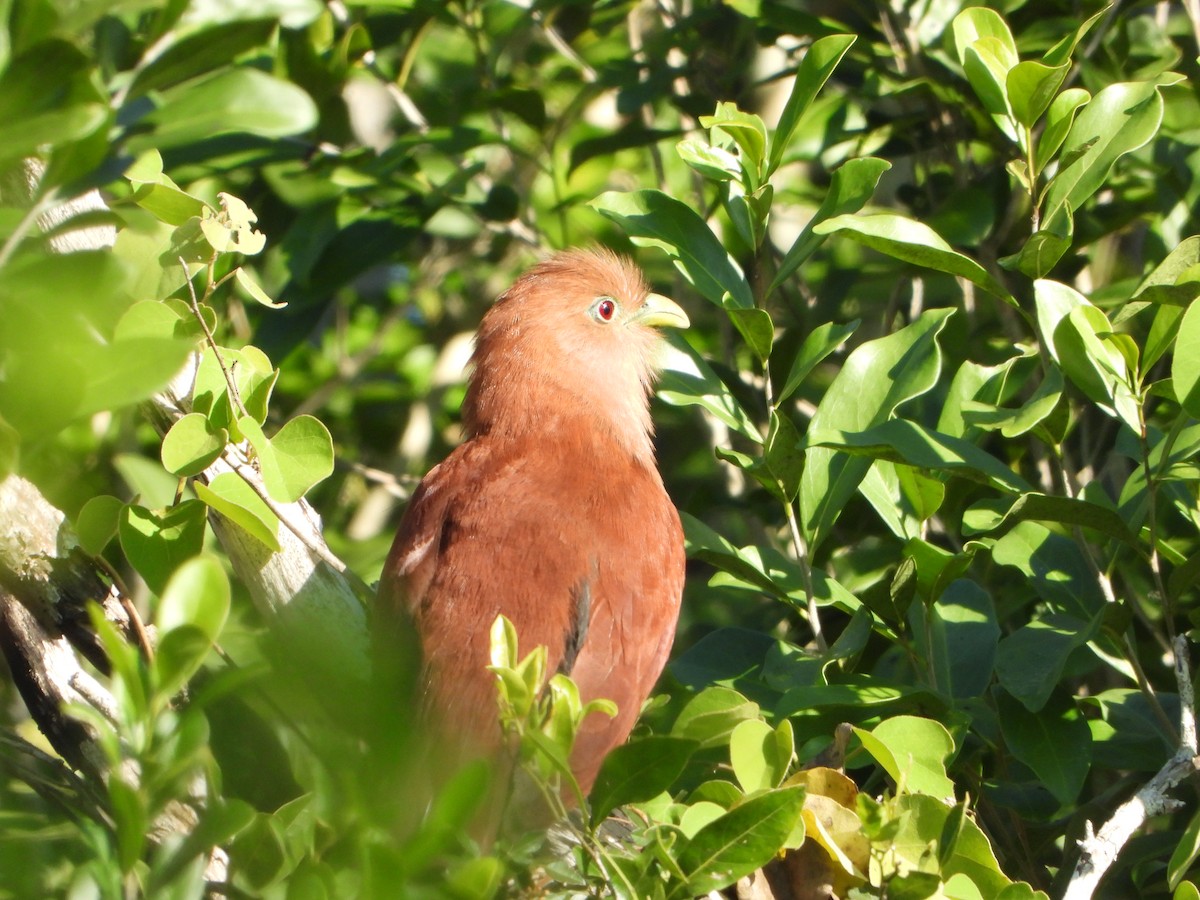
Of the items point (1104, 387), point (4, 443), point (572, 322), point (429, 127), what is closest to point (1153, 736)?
point (1104, 387)

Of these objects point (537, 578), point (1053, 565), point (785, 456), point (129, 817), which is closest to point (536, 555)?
point (537, 578)

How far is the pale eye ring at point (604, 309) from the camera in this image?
4.51 meters

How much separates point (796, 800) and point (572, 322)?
2.73 m

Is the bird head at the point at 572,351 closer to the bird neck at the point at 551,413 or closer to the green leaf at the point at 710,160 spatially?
the bird neck at the point at 551,413

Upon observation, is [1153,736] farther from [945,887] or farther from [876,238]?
[876,238]

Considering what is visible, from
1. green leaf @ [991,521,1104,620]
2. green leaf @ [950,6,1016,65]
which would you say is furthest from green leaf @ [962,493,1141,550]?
green leaf @ [950,6,1016,65]

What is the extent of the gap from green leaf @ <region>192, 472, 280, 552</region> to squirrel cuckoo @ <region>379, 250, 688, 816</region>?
58cm

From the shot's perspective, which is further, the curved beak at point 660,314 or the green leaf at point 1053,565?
the curved beak at point 660,314

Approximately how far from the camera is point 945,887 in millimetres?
2123

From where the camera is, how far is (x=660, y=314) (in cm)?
475

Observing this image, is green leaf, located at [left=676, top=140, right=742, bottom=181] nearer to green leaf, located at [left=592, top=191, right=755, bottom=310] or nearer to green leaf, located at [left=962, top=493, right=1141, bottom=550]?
green leaf, located at [left=592, top=191, right=755, bottom=310]

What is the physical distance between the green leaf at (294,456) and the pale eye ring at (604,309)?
2.19m

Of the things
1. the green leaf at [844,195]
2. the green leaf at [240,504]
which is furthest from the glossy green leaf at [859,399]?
the green leaf at [240,504]

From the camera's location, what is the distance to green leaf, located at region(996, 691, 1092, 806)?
272 centimetres
